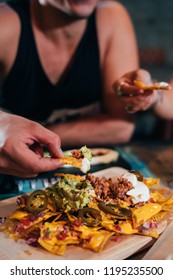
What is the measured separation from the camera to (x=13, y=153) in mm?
1271

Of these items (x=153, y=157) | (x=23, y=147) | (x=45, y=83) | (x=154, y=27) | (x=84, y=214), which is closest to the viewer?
(x=23, y=147)

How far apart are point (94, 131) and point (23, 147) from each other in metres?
1.30

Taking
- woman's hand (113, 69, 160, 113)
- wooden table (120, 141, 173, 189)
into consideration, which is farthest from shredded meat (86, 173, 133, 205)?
woman's hand (113, 69, 160, 113)

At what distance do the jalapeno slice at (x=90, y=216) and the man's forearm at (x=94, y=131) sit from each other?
3.59 ft

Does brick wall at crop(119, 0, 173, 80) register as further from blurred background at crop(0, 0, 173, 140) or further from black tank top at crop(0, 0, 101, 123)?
black tank top at crop(0, 0, 101, 123)

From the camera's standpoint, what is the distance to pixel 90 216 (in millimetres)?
1438

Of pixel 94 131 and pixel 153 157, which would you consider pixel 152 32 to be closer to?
pixel 94 131

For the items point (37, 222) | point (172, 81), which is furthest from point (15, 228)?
point (172, 81)

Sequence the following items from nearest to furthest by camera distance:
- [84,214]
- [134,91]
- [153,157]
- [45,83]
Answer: [84,214]
[134,91]
[153,157]
[45,83]

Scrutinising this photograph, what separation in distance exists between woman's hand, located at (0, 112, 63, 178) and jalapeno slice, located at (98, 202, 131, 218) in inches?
10.2

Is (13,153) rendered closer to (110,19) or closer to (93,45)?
(93,45)

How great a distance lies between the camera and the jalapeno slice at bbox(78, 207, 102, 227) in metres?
1.40

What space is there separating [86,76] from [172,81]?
24.0 inches

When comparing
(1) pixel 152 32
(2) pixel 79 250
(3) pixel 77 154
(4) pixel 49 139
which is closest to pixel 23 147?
(4) pixel 49 139
